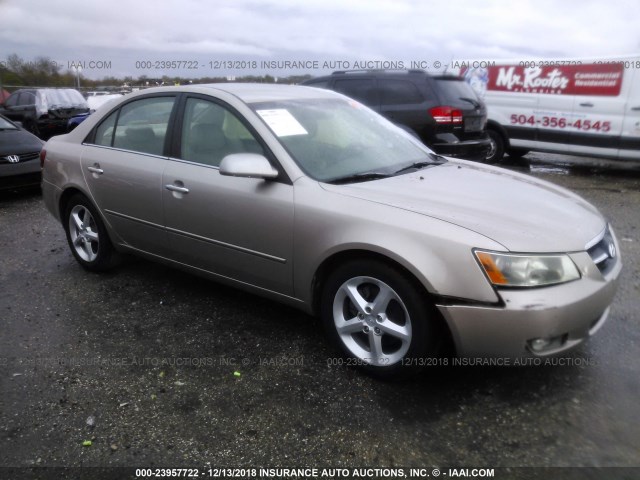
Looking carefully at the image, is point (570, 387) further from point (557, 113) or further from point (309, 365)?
point (557, 113)

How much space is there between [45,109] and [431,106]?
36.3ft

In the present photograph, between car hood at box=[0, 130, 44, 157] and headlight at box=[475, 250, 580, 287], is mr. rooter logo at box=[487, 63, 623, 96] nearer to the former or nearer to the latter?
headlight at box=[475, 250, 580, 287]

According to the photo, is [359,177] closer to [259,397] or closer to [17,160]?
[259,397]

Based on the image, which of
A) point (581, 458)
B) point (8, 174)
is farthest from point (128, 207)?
point (8, 174)

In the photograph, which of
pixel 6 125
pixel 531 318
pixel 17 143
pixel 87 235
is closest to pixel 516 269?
pixel 531 318

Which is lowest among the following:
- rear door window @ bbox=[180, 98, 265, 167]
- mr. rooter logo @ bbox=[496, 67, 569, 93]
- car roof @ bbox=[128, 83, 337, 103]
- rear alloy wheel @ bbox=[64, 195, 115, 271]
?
rear alloy wheel @ bbox=[64, 195, 115, 271]

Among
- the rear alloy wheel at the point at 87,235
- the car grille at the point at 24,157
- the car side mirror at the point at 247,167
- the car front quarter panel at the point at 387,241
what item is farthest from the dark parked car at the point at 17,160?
the car front quarter panel at the point at 387,241

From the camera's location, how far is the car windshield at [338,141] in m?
3.21

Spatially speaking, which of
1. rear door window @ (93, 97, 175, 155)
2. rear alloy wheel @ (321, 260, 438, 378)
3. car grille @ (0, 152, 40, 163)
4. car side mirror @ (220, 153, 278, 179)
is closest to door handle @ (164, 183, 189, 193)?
rear door window @ (93, 97, 175, 155)

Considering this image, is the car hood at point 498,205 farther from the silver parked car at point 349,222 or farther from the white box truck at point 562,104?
A: the white box truck at point 562,104

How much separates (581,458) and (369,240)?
133 centimetres

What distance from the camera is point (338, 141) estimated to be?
3475 millimetres

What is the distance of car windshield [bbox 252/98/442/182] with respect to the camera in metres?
3.21

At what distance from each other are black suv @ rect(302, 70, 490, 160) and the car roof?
3646mm
